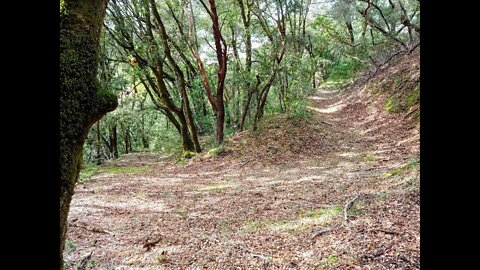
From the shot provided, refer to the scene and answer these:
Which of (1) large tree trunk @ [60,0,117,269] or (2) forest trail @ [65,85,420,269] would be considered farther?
(2) forest trail @ [65,85,420,269]

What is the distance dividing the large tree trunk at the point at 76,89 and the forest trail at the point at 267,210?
3.18 metres

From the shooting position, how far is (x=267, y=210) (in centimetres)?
702

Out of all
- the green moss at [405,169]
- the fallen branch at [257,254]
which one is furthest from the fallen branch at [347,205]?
the fallen branch at [257,254]

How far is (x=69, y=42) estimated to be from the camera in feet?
6.72

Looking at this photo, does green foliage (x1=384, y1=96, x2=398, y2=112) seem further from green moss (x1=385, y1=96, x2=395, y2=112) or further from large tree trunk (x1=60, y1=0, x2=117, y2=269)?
large tree trunk (x1=60, y1=0, x2=117, y2=269)

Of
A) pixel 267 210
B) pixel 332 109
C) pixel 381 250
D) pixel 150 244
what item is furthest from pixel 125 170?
pixel 332 109

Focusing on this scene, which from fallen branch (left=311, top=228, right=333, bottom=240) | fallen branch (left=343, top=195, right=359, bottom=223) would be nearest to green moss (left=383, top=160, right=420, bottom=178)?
fallen branch (left=343, top=195, right=359, bottom=223)

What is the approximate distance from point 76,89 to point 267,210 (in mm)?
5574

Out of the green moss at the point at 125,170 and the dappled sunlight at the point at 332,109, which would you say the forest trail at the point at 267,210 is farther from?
the dappled sunlight at the point at 332,109

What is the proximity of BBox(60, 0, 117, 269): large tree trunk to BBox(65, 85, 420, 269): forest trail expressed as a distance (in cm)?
318

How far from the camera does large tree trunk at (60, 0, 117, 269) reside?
6.20ft
